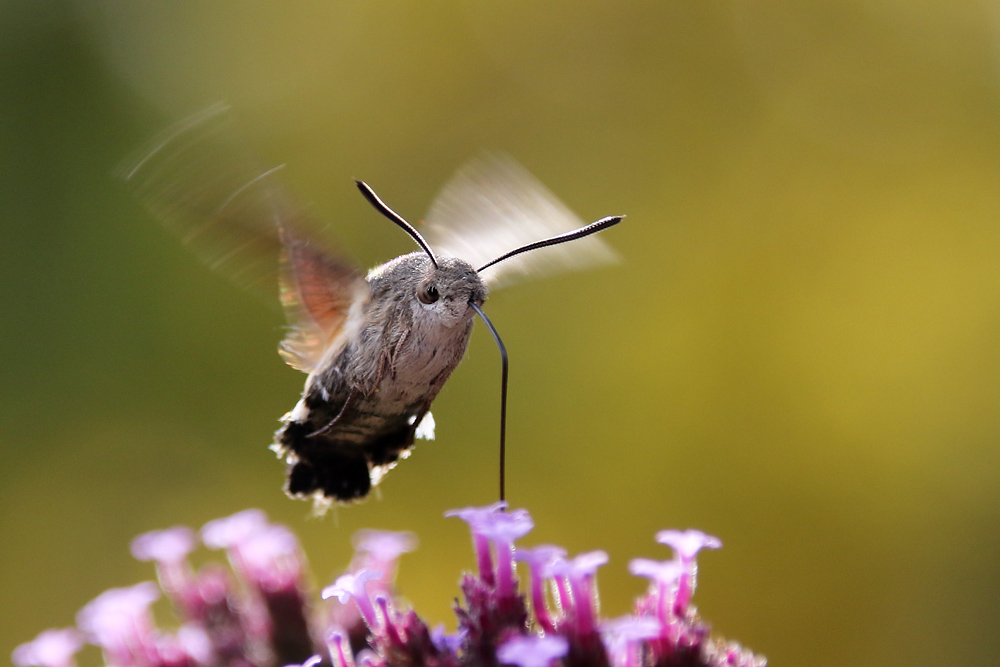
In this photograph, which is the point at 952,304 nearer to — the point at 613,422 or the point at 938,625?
the point at 938,625

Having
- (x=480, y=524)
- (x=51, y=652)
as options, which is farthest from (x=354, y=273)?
(x=51, y=652)

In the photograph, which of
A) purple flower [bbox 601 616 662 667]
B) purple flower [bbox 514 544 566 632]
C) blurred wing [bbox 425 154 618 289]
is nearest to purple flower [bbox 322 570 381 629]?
purple flower [bbox 514 544 566 632]

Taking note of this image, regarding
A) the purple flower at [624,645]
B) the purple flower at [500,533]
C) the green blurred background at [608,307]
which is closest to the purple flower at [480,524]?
the purple flower at [500,533]

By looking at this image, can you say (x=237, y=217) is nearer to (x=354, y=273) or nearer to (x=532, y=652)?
(x=354, y=273)

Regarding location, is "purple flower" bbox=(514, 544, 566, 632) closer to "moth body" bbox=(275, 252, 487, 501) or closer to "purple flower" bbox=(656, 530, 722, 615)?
"purple flower" bbox=(656, 530, 722, 615)

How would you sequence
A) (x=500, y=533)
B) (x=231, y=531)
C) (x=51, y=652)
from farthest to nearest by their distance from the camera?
(x=231, y=531) < (x=51, y=652) < (x=500, y=533)

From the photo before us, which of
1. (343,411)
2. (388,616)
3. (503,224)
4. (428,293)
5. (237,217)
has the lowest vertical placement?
(388,616)
